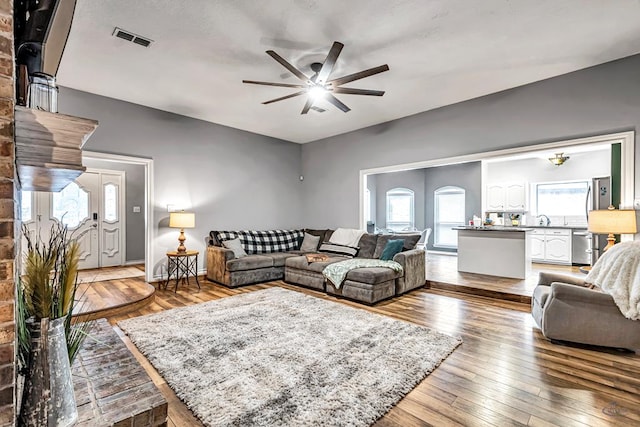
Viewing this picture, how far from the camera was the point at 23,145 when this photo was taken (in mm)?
1075

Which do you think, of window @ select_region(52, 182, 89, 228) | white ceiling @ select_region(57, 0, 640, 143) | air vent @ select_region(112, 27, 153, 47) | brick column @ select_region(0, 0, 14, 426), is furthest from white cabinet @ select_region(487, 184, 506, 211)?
window @ select_region(52, 182, 89, 228)

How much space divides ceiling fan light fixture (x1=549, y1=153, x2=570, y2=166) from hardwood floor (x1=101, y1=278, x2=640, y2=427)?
502cm

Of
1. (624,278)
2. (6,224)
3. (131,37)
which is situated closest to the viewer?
(6,224)

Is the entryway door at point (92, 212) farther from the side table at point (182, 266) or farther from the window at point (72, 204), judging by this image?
the side table at point (182, 266)

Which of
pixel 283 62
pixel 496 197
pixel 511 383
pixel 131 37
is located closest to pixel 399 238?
pixel 511 383

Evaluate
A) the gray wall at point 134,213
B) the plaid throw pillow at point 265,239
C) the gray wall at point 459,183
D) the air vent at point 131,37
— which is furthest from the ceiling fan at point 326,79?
the gray wall at point 459,183

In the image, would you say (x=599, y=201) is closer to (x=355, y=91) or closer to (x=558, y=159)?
(x=558, y=159)

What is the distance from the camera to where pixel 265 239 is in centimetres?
602

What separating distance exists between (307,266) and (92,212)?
4.79 m

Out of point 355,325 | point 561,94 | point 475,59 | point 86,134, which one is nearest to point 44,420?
point 86,134

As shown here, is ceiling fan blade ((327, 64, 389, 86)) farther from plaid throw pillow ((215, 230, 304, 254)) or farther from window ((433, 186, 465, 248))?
window ((433, 186, 465, 248))

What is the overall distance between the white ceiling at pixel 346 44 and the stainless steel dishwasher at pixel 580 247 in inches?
164

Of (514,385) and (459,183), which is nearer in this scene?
(514,385)

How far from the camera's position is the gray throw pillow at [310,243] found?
619cm
